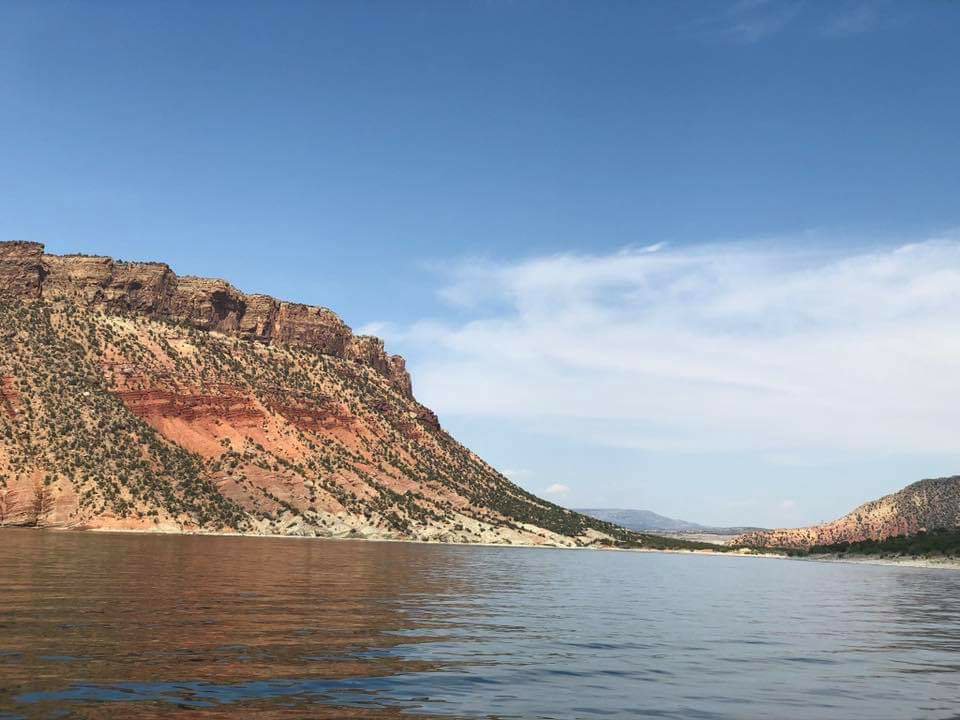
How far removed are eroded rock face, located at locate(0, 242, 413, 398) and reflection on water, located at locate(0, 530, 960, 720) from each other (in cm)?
12161

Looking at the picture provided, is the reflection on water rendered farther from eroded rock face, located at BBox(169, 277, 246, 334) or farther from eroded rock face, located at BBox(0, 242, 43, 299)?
eroded rock face, located at BBox(169, 277, 246, 334)

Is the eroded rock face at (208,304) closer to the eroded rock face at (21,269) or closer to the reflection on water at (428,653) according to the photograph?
the eroded rock face at (21,269)

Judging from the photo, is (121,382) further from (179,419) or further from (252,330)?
(252,330)

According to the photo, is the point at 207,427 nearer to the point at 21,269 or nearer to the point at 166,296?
the point at 166,296

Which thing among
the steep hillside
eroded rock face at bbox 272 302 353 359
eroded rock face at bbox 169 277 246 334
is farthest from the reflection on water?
eroded rock face at bbox 272 302 353 359

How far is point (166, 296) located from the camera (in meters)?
162

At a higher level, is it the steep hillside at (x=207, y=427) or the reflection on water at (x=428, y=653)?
the steep hillside at (x=207, y=427)

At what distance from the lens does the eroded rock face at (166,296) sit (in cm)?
14412

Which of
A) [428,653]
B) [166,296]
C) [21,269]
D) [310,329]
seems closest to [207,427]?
[166,296]

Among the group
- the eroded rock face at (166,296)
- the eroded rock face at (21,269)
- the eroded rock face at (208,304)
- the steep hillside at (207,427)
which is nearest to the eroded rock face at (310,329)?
the eroded rock face at (166,296)

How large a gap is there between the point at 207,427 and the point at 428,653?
5025 inches

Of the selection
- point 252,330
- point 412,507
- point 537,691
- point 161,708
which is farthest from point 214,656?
point 252,330

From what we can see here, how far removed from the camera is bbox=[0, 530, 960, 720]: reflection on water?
1369 centimetres

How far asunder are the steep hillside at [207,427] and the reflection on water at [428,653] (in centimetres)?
7724
